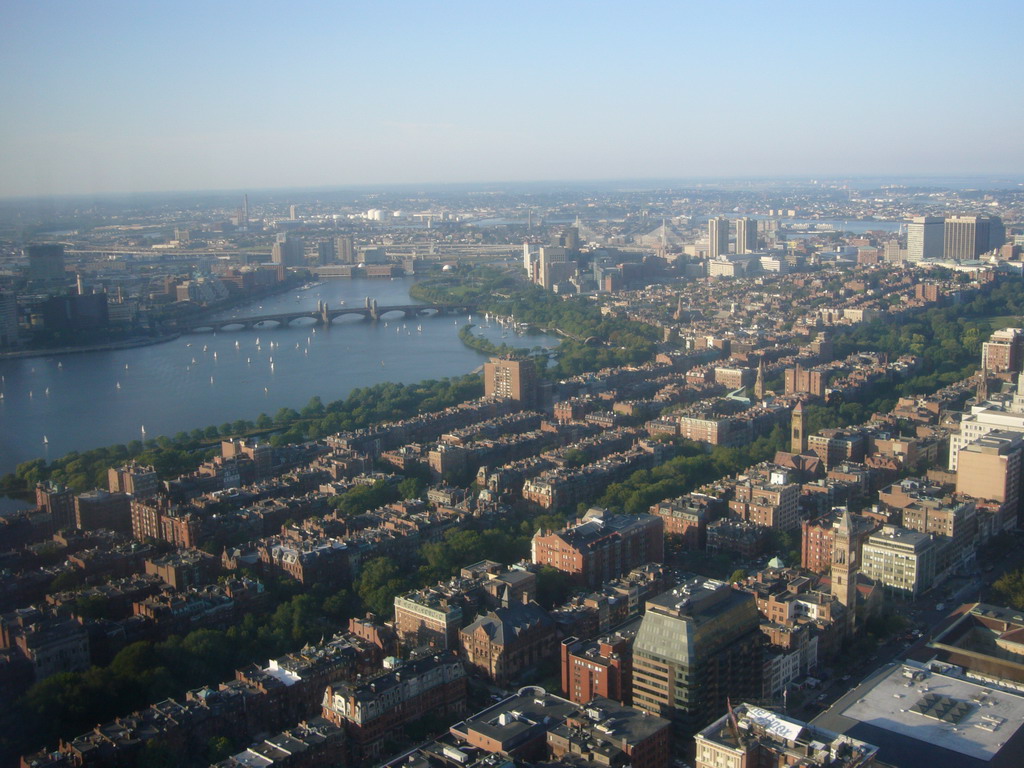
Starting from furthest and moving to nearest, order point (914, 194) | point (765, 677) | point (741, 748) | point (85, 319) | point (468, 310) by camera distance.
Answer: point (914, 194)
point (468, 310)
point (85, 319)
point (765, 677)
point (741, 748)

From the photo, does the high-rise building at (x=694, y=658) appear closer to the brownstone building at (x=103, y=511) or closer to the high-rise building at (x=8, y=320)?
the brownstone building at (x=103, y=511)

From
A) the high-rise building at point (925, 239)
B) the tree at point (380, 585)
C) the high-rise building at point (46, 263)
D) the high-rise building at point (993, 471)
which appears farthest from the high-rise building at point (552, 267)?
the tree at point (380, 585)

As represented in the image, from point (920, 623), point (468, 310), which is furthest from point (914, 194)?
point (920, 623)

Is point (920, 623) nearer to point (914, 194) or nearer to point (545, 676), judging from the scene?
point (545, 676)

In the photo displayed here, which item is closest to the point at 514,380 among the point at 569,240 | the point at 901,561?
the point at 901,561

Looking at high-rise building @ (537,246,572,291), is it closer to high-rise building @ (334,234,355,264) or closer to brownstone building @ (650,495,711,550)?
high-rise building @ (334,234,355,264)

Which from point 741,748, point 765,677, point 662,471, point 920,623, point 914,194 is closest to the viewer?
point 741,748
